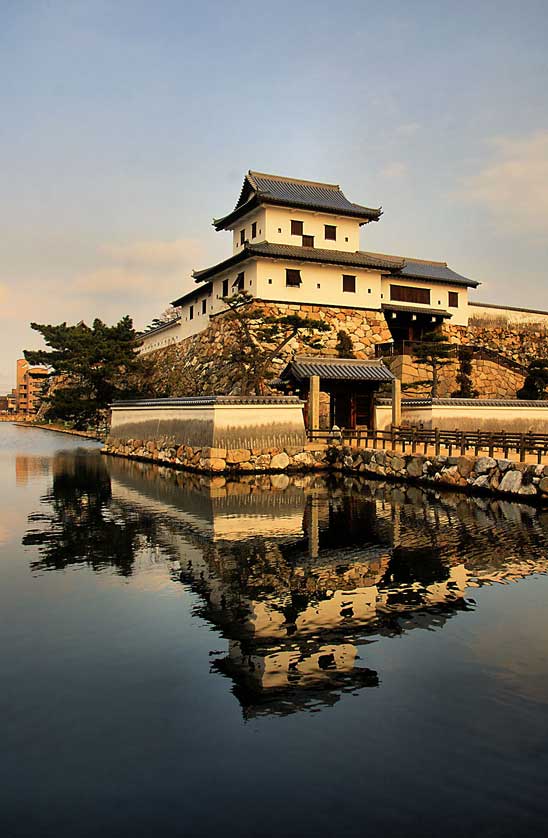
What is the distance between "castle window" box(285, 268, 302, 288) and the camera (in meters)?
39.4

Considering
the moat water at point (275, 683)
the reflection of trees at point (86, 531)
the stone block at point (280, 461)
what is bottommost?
the moat water at point (275, 683)

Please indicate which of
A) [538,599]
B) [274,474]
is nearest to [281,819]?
[538,599]

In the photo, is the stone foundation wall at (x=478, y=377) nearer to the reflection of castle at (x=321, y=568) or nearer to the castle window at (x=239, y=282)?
the castle window at (x=239, y=282)

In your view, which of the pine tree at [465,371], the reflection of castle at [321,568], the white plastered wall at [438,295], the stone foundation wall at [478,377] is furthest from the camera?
the white plastered wall at [438,295]

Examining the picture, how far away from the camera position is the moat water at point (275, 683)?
185 inches

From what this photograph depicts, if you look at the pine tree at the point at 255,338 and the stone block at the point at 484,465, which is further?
the pine tree at the point at 255,338

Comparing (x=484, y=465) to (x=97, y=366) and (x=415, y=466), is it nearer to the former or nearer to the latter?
(x=415, y=466)

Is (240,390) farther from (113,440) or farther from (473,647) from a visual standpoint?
(473,647)

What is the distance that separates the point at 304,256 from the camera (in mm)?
38312

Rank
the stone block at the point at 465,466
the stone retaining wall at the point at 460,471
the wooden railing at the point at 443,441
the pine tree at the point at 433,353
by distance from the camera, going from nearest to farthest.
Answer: the stone retaining wall at the point at 460,471 < the wooden railing at the point at 443,441 < the stone block at the point at 465,466 < the pine tree at the point at 433,353

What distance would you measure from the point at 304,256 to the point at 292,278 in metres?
1.79

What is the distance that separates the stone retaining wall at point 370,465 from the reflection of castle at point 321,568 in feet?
4.71

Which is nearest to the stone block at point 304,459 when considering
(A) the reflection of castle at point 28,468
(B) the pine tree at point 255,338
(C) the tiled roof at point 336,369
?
(C) the tiled roof at point 336,369

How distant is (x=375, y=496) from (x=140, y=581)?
36.8 feet
